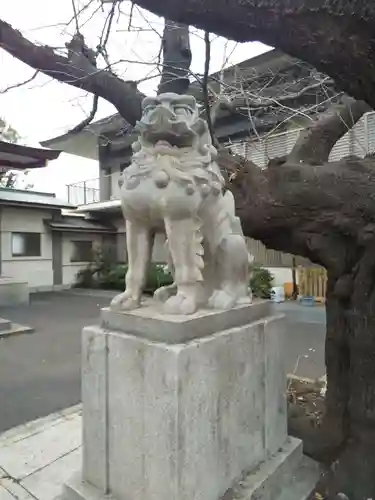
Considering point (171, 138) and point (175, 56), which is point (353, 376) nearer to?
point (171, 138)

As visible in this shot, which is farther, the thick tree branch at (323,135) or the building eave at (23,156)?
the building eave at (23,156)

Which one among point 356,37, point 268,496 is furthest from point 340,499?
point 356,37

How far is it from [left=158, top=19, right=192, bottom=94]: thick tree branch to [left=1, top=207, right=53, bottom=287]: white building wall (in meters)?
10.1

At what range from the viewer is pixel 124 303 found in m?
1.91

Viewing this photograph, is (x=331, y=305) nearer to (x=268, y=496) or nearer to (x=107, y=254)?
(x=268, y=496)

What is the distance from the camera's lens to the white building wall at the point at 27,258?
40.3 ft

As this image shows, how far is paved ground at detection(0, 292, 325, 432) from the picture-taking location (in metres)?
3.83

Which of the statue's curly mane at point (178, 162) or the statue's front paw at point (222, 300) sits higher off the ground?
the statue's curly mane at point (178, 162)

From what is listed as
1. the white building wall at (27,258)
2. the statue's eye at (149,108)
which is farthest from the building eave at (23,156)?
the statue's eye at (149,108)

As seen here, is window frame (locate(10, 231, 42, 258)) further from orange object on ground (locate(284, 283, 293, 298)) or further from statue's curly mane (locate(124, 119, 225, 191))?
statue's curly mane (locate(124, 119, 225, 191))

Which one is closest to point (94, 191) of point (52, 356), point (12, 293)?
point (12, 293)

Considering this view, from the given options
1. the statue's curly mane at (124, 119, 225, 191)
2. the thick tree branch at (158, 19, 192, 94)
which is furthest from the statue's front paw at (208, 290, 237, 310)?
the thick tree branch at (158, 19, 192, 94)

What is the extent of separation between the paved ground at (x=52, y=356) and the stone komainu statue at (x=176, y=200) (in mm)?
2366

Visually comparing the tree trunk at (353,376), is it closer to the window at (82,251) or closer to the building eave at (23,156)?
the building eave at (23,156)
